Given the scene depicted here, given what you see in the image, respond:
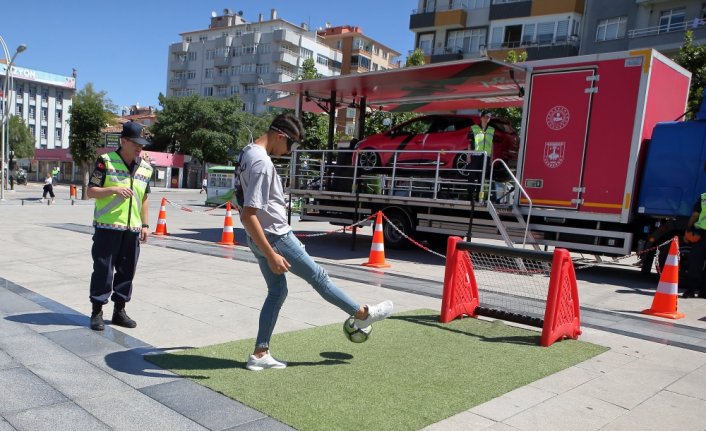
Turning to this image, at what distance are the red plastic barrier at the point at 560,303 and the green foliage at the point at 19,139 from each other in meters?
69.7

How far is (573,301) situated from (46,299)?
17.2ft

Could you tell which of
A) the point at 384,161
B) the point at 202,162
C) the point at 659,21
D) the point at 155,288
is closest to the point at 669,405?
the point at 155,288

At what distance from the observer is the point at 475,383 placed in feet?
12.3

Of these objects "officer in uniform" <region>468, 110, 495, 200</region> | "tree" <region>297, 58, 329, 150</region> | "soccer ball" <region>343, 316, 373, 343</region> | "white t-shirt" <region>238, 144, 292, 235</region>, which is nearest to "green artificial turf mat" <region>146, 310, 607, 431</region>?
"soccer ball" <region>343, 316, 373, 343</region>

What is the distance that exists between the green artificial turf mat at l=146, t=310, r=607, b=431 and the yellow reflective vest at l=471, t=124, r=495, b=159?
5597mm

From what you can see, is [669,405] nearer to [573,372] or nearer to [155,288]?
[573,372]

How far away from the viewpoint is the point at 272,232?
11.6 feet

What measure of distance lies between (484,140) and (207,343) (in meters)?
7.39

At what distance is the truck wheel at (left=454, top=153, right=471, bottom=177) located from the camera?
34.5ft

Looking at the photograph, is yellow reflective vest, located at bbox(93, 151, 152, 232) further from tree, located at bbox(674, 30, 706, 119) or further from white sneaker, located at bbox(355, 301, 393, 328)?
tree, located at bbox(674, 30, 706, 119)

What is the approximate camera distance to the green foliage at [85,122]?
90.9 feet

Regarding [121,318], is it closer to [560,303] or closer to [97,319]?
[97,319]

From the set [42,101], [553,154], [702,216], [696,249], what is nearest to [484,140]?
[553,154]

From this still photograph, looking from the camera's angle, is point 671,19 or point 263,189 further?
point 671,19
